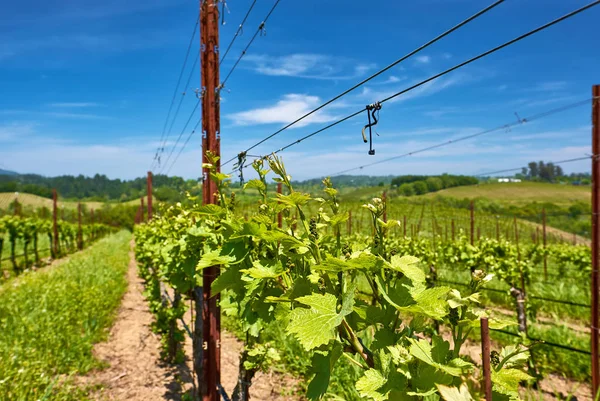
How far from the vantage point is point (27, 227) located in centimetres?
1386

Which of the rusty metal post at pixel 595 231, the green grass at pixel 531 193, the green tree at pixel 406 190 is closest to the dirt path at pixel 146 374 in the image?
the rusty metal post at pixel 595 231

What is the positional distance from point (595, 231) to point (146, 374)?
5377 mm

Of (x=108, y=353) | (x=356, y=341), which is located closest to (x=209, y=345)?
(x=356, y=341)

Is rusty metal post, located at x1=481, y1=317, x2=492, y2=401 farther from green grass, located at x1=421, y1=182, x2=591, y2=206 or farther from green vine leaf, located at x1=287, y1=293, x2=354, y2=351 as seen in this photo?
green grass, located at x1=421, y1=182, x2=591, y2=206

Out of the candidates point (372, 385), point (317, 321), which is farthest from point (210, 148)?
point (372, 385)

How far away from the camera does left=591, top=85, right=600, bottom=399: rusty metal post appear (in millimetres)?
3012

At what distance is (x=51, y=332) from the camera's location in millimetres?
5219

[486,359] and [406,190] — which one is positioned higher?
[406,190]

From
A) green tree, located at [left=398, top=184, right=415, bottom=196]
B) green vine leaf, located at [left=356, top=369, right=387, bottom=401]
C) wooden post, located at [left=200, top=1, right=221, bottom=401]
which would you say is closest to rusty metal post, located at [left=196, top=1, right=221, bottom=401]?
wooden post, located at [left=200, top=1, right=221, bottom=401]

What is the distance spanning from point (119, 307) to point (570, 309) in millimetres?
9399

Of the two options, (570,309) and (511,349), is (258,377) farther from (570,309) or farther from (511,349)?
(570,309)

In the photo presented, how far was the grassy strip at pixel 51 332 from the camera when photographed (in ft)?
12.8

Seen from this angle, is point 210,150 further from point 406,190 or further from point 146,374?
point 406,190

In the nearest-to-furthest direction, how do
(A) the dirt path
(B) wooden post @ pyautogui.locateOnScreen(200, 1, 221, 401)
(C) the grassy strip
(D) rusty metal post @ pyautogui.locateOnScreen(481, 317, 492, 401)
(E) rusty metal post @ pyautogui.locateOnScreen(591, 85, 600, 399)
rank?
(D) rusty metal post @ pyautogui.locateOnScreen(481, 317, 492, 401) → (E) rusty metal post @ pyautogui.locateOnScreen(591, 85, 600, 399) → (B) wooden post @ pyautogui.locateOnScreen(200, 1, 221, 401) → (C) the grassy strip → (A) the dirt path
